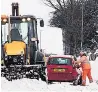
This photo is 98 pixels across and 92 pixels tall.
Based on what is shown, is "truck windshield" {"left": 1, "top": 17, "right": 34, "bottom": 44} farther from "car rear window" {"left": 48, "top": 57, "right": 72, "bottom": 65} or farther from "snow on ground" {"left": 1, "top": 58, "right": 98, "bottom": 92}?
"snow on ground" {"left": 1, "top": 58, "right": 98, "bottom": 92}

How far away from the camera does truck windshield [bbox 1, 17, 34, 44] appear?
76.4ft

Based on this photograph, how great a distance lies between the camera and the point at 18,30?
76.5ft

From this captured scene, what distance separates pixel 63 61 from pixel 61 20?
2344 inches

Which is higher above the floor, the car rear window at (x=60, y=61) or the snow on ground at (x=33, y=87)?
the car rear window at (x=60, y=61)

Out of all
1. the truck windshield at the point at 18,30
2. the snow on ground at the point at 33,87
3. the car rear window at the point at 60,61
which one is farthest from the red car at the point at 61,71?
the truck windshield at the point at 18,30

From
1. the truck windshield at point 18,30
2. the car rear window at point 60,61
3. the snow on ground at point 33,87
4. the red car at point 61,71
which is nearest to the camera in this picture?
the snow on ground at point 33,87

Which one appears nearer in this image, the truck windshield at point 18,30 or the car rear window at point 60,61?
the truck windshield at point 18,30

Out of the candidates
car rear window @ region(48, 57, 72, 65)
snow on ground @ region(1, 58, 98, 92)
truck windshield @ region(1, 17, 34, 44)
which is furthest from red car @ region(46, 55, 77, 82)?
truck windshield @ region(1, 17, 34, 44)

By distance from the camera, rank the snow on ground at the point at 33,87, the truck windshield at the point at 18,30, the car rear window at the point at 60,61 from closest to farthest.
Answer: the snow on ground at the point at 33,87
the truck windshield at the point at 18,30
the car rear window at the point at 60,61

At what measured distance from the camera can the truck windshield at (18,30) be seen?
2330cm

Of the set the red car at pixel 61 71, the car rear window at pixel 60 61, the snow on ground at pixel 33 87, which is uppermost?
the car rear window at pixel 60 61

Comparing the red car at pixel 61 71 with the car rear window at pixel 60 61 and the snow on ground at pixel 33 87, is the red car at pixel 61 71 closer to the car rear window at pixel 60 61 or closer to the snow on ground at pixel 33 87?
the car rear window at pixel 60 61

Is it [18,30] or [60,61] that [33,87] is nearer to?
[60,61]

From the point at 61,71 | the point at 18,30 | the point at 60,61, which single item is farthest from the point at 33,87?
the point at 18,30
